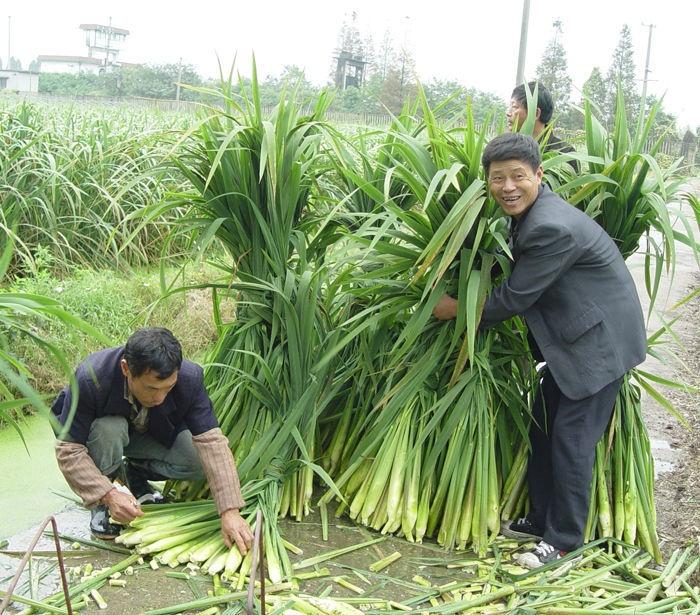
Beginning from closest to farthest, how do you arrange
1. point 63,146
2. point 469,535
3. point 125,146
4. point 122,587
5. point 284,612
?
point 284,612 < point 122,587 < point 469,535 < point 63,146 < point 125,146

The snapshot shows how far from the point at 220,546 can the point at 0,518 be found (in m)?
0.91

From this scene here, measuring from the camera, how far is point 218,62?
3270 millimetres

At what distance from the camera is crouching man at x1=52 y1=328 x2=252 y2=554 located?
2655mm

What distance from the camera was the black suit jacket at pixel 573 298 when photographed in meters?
2.80

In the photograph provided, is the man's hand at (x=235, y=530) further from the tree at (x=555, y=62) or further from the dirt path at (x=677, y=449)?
the tree at (x=555, y=62)

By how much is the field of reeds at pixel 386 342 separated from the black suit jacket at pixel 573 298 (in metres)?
0.13

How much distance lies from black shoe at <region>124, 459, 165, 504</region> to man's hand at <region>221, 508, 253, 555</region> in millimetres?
545

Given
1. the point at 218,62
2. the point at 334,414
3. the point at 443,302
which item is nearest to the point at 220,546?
the point at 334,414

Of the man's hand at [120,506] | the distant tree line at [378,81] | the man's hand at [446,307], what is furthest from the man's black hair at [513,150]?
the distant tree line at [378,81]

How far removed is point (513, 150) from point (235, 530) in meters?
1.48

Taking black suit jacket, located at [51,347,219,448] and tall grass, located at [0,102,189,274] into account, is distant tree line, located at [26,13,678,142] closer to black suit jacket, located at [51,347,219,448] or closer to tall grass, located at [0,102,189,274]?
tall grass, located at [0,102,189,274]

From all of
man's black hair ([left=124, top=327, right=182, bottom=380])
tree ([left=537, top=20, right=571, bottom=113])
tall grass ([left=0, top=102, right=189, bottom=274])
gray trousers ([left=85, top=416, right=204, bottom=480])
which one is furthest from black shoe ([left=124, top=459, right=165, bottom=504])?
tree ([left=537, top=20, right=571, bottom=113])

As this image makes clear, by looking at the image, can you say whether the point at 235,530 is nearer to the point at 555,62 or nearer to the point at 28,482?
the point at 28,482

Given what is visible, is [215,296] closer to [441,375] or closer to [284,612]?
[441,375]
